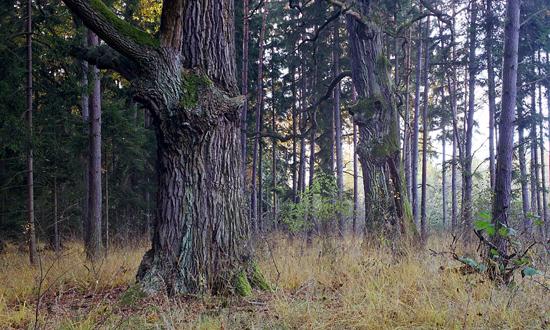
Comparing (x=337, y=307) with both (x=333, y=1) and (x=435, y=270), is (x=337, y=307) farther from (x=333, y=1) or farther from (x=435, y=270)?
(x=333, y=1)

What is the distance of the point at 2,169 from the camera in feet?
38.8

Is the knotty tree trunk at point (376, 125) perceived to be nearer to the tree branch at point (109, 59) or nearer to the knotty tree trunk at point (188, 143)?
the knotty tree trunk at point (188, 143)

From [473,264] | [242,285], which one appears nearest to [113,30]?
[242,285]

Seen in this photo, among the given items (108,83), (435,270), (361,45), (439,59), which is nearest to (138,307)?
(435,270)

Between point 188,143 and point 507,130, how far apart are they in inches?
144

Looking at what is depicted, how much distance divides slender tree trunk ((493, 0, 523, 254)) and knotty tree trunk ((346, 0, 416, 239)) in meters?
2.80

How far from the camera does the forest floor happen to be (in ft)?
11.3

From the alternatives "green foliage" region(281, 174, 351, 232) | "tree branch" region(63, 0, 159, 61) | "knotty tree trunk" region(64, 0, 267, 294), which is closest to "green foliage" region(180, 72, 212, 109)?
"knotty tree trunk" region(64, 0, 267, 294)

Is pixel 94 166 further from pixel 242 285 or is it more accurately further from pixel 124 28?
pixel 242 285

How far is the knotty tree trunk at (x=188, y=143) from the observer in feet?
15.5

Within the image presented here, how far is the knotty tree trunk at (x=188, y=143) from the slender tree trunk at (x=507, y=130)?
2.80 meters

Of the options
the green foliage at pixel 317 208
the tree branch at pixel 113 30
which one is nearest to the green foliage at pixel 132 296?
the tree branch at pixel 113 30

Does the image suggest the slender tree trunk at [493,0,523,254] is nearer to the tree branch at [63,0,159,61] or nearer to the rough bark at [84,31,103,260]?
the tree branch at [63,0,159,61]

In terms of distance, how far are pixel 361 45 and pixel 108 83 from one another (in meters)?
6.00
